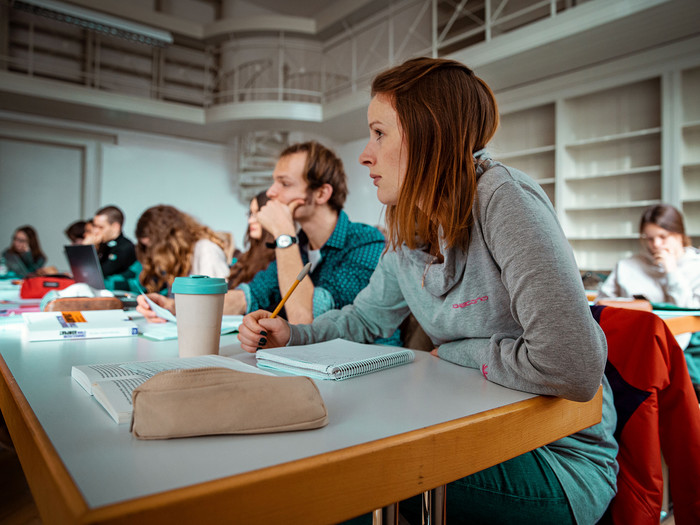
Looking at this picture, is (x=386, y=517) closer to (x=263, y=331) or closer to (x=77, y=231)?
(x=263, y=331)

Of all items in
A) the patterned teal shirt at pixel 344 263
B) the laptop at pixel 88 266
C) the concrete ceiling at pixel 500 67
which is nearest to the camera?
the patterned teal shirt at pixel 344 263

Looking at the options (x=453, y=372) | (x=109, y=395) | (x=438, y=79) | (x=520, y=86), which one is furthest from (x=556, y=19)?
(x=109, y=395)

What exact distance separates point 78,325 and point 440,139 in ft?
2.89

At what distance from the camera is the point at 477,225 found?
834 mm

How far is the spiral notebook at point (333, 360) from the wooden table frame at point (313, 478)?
8.6 inches

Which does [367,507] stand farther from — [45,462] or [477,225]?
[477,225]

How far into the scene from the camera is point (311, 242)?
1804mm

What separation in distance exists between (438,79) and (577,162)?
462 centimetres

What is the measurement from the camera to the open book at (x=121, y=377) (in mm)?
512

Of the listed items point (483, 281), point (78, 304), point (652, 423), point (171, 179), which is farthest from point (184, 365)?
point (171, 179)

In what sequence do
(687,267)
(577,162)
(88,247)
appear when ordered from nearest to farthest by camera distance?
(88,247)
(687,267)
(577,162)

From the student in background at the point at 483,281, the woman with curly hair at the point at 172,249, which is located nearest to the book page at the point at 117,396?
the student in background at the point at 483,281

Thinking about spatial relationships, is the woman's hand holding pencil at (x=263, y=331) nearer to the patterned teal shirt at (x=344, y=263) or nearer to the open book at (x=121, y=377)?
the open book at (x=121, y=377)

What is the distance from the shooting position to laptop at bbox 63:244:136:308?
81.9 inches
